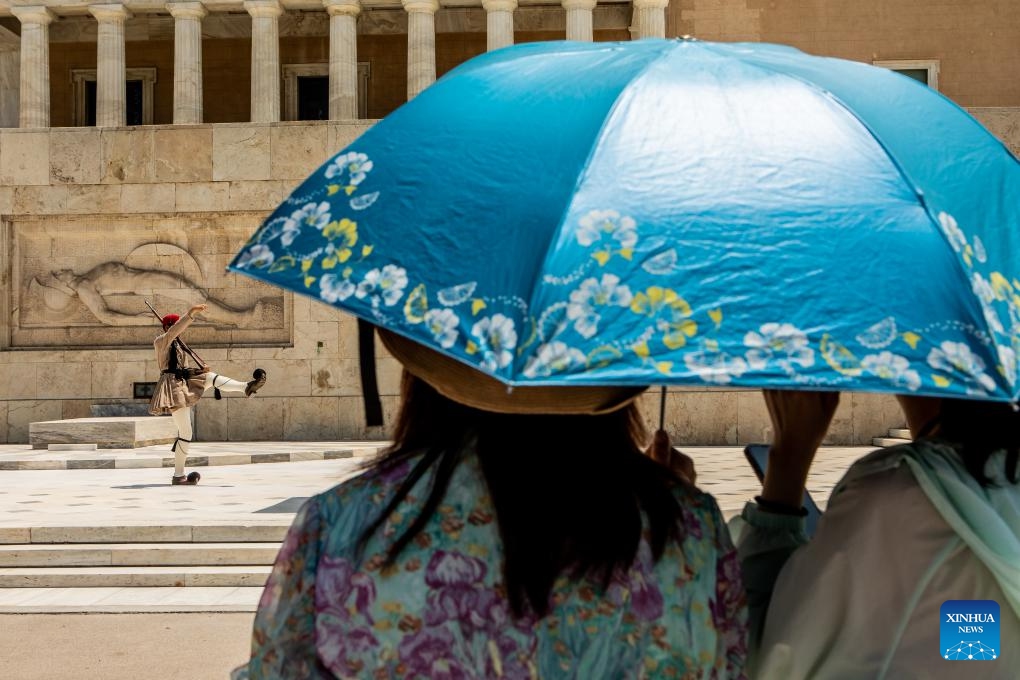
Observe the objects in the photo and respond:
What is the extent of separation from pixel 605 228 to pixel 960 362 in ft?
1.65

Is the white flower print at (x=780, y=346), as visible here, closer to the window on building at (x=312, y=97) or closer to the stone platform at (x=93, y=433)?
the stone platform at (x=93, y=433)

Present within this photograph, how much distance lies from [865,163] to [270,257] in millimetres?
889

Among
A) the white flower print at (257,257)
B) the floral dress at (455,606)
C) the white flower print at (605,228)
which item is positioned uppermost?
the white flower print at (605,228)

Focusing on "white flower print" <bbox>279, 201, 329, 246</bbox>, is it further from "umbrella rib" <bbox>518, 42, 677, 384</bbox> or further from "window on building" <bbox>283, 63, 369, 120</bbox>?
"window on building" <bbox>283, 63, 369, 120</bbox>

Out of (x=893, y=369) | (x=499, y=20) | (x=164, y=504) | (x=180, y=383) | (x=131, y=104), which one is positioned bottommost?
(x=164, y=504)

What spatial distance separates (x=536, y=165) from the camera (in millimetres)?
1655

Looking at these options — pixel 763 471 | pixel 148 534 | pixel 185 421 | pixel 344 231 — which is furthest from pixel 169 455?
pixel 344 231

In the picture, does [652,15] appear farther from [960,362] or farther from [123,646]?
[960,362]

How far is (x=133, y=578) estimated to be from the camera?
8102 mm

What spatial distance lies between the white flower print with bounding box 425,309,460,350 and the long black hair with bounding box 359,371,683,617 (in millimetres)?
151

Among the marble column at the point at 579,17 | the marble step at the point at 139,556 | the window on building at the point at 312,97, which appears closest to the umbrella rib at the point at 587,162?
the marble step at the point at 139,556

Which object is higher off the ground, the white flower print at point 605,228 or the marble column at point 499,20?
the marble column at point 499,20

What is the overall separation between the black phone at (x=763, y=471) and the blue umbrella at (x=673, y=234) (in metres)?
0.53

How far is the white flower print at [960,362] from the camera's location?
1552 millimetres
